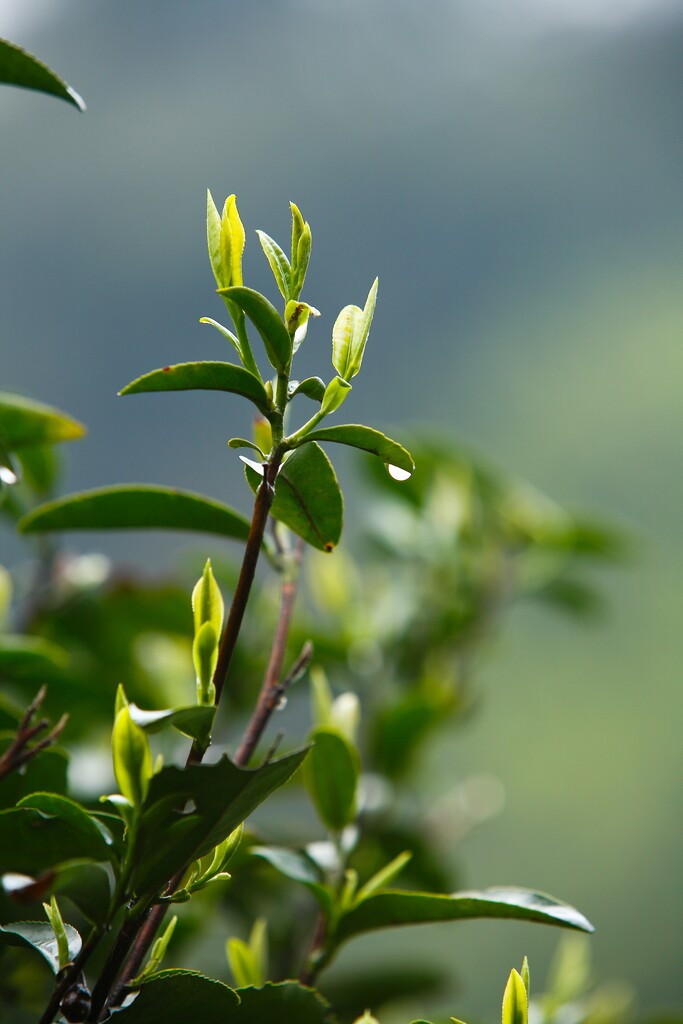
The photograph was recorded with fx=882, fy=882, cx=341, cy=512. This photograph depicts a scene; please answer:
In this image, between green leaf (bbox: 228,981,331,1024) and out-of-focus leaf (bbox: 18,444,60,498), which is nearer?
green leaf (bbox: 228,981,331,1024)

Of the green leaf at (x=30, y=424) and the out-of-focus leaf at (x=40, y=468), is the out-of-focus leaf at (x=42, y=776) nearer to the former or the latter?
the green leaf at (x=30, y=424)

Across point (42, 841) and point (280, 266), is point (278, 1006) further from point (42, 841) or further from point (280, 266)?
point (280, 266)

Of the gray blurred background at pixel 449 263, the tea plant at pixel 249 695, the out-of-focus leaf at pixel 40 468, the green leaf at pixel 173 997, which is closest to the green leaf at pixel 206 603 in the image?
the tea plant at pixel 249 695

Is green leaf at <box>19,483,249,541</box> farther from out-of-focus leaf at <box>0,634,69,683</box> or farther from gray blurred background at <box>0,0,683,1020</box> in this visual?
gray blurred background at <box>0,0,683,1020</box>

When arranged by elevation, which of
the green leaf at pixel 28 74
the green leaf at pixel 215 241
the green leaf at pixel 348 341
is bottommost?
the green leaf at pixel 348 341

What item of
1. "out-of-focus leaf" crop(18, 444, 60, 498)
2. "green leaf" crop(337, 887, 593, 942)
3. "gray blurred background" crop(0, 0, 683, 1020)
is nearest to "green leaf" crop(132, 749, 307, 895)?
"green leaf" crop(337, 887, 593, 942)

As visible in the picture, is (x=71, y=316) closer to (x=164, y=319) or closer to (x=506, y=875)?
(x=164, y=319)
